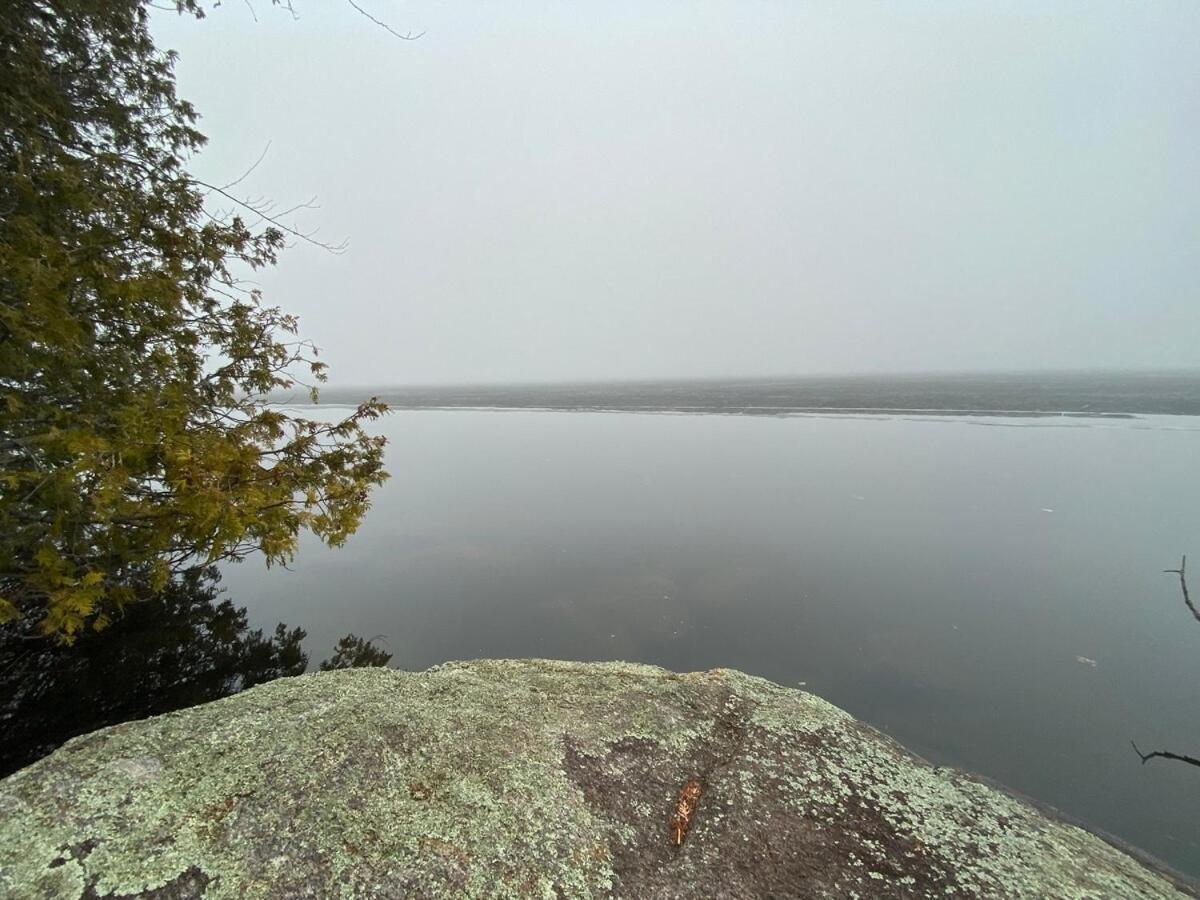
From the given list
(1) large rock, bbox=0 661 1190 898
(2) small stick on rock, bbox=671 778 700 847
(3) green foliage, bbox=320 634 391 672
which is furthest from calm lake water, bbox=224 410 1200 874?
(2) small stick on rock, bbox=671 778 700 847

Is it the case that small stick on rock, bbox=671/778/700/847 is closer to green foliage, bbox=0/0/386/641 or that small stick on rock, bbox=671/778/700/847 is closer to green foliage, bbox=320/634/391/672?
green foliage, bbox=0/0/386/641

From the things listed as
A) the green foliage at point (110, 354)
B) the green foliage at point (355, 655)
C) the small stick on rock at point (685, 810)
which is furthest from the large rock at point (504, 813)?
the green foliage at point (355, 655)

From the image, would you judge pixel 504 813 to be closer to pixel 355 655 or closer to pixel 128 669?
pixel 355 655

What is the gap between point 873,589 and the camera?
1008 centimetres

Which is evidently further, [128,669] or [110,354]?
[128,669]

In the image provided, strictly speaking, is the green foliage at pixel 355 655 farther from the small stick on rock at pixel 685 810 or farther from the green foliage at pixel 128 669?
the small stick on rock at pixel 685 810

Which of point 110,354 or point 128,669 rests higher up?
point 110,354

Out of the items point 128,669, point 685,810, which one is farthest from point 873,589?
point 128,669

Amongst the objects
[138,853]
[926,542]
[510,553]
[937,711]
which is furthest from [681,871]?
[926,542]

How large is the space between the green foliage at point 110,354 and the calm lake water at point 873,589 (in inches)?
162

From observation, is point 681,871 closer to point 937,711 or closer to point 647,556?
point 937,711

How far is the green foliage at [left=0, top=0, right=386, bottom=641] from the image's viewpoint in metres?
3.77

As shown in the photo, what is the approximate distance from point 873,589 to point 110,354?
39.6 ft

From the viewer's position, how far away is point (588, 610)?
9.41 m
